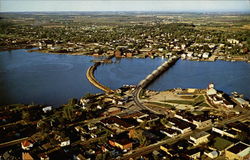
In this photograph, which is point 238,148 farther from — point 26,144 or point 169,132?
point 26,144

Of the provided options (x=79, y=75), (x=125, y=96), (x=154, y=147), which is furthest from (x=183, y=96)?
(x=79, y=75)

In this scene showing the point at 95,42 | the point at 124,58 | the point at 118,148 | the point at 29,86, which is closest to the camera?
the point at 118,148

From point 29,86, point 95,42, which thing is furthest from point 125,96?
point 95,42

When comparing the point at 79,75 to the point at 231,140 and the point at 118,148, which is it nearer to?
the point at 118,148

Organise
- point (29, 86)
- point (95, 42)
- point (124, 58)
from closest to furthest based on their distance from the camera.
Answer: point (29, 86)
point (124, 58)
point (95, 42)

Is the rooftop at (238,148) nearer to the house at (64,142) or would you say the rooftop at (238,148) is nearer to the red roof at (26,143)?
the house at (64,142)

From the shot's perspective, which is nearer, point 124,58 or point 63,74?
point 63,74
